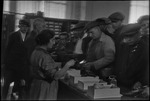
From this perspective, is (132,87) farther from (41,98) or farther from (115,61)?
(41,98)

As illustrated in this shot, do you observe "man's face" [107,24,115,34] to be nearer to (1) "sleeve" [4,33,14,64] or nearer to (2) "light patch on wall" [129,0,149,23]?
(2) "light patch on wall" [129,0,149,23]

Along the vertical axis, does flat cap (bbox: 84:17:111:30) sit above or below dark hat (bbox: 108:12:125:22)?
below

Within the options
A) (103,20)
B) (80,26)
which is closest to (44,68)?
(80,26)

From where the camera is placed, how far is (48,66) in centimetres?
104

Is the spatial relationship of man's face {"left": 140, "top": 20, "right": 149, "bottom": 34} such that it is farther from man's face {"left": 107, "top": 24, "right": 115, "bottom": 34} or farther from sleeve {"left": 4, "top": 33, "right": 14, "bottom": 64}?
sleeve {"left": 4, "top": 33, "right": 14, "bottom": 64}

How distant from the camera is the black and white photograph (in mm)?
1037

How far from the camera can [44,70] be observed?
3.42 ft

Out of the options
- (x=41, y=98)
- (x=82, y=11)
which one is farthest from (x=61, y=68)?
(x=82, y=11)

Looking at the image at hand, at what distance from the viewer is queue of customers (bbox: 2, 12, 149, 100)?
40.8 inches

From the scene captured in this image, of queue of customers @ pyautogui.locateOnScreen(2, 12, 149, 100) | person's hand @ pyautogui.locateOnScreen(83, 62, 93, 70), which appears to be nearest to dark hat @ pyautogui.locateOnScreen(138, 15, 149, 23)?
queue of customers @ pyautogui.locateOnScreen(2, 12, 149, 100)

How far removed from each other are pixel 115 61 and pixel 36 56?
0.41m

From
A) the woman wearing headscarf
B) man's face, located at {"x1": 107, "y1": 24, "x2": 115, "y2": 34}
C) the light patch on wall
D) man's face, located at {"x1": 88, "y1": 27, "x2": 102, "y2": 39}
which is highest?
the light patch on wall

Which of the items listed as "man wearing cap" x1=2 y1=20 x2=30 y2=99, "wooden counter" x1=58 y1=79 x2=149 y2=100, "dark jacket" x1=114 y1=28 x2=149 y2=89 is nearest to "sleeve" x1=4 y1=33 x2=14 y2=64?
"man wearing cap" x1=2 y1=20 x2=30 y2=99

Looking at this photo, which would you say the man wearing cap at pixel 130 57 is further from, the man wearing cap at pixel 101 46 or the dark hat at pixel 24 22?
the dark hat at pixel 24 22
